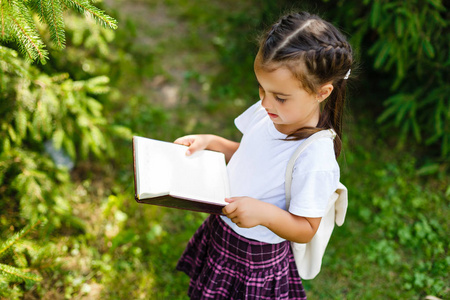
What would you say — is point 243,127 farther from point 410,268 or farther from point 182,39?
point 182,39

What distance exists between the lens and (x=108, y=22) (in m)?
1.21

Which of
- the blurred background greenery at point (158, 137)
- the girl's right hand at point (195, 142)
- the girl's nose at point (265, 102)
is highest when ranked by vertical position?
the girl's nose at point (265, 102)

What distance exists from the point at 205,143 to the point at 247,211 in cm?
44

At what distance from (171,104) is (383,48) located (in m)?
1.86

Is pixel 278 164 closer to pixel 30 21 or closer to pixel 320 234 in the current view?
pixel 320 234

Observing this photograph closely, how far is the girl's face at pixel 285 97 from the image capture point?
1.17 m

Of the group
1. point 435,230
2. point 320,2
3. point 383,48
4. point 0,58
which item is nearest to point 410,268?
point 435,230

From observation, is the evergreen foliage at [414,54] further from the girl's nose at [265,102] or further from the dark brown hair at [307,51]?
the girl's nose at [265,102]

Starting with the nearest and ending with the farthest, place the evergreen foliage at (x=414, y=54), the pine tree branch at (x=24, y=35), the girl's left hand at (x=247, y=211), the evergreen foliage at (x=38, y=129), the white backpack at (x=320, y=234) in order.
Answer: the pine tree branch at (x=24, y=35) < the girl's left hand at (x=247, y=211) < the white backpack at (x=320, y=234) < the evergreen foliage at (x=38, y=129) < the evergreen foliage at (x=414, y=54)

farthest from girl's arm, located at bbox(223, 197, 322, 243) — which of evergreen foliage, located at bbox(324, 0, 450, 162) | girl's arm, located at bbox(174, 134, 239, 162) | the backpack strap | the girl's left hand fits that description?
evergreen foliage, located at bbox(324, 0, 450, 162)

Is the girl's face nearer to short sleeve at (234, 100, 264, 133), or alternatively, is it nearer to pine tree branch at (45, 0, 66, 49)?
short sleeve at (234, 100, 264, 133)

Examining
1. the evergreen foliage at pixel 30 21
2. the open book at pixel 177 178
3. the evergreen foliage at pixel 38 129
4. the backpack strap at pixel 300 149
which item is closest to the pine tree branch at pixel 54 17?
the evergreen foliage at pixel 30 21

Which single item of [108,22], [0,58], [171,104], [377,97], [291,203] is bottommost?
[171,104]

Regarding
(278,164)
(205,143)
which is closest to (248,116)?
(205,143)
